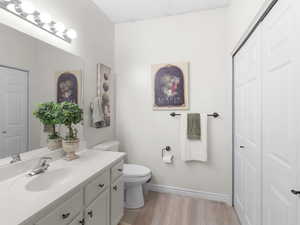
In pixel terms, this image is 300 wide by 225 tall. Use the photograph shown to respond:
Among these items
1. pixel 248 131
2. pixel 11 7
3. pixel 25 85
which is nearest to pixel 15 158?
pixel 25 85

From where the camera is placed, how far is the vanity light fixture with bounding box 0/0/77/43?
1.16 m

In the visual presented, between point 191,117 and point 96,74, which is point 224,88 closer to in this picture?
point 191,117

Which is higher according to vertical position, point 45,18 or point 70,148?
point 45,18

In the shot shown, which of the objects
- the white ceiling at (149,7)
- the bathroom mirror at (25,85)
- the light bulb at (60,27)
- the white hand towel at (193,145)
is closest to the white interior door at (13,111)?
the bathroom mirror at (25,85)

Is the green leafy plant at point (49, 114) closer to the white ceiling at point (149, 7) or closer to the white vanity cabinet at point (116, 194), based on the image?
the white vanity cabinet at point (116, 194)

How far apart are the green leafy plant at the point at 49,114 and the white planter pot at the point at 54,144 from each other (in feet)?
0.12

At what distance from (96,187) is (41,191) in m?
0.39

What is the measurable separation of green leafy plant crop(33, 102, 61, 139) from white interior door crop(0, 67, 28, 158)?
0.34 feet

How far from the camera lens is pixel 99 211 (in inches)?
50.4

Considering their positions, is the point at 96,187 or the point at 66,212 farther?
the point at 96,187

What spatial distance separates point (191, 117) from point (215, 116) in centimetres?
31

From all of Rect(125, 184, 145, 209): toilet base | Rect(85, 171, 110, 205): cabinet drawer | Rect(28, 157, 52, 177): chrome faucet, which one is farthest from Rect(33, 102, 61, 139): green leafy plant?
Rect(125, 184, 145, 209): toilet base

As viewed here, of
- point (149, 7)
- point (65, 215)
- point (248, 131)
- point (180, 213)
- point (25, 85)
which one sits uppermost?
point (149, 7)

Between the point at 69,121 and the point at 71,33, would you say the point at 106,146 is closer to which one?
the point at 69,121
